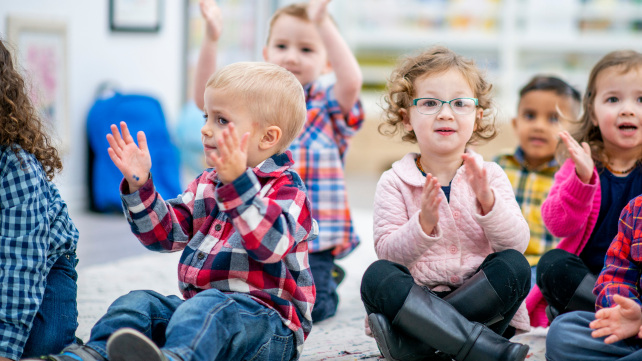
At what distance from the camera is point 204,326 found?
34.1 inches

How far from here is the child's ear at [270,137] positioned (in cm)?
101

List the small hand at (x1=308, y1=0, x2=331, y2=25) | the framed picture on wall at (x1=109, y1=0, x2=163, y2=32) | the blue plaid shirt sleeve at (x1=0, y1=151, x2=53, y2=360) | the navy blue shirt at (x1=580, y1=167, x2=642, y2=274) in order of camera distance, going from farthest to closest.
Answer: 1. the framed picture on wall at (x1=109, y1=0, x2=163, y2=32)
2. the small hand at (x1=308, y1=0, x2=331, y2=25)
3. the navy blue shirt at (x1=580, y1=167, x2=642, y2=274)
4. the blue plaid shirt sleeve at (x1=0, y1=151, x2=53, y2=360)

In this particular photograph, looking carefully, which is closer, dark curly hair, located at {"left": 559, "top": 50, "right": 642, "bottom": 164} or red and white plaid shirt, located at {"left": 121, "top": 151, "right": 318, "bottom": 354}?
red and white plaid shirt, located at {"left": 121, "top": 151, "right": 318, "bottom": 354}

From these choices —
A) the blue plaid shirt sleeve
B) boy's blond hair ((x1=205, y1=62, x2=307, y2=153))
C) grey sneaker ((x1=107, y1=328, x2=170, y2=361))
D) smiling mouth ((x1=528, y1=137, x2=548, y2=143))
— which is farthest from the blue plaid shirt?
smiling mouth ((x1=528, y1=137, x2=548, y2=143))

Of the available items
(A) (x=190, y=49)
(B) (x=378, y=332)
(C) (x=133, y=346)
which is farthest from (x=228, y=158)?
(A) (x=190, y=49)

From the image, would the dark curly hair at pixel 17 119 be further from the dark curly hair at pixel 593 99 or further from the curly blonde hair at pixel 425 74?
the dark curly hair at pixel 593 99

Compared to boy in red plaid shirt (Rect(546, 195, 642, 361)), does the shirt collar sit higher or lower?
higher

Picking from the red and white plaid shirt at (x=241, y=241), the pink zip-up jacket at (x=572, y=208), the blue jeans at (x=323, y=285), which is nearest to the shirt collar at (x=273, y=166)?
the red and white plaid shirt at (x=241, y=241)

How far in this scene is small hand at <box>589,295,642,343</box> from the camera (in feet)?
3.06

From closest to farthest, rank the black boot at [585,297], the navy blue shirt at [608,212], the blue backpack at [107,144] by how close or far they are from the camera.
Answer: the black boot at [585,297], the navy blue shirt at [608,212], the blue backpack at [107,144]

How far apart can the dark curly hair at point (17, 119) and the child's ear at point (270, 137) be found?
0.39 metres

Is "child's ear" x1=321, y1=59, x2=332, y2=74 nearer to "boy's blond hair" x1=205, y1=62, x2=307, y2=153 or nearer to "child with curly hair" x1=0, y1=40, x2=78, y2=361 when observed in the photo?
"boy's blond hair" x1=205, y1=62, x2=307, y2=153

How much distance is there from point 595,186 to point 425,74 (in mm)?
424

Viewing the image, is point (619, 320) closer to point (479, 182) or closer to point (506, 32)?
point (479, 182)
